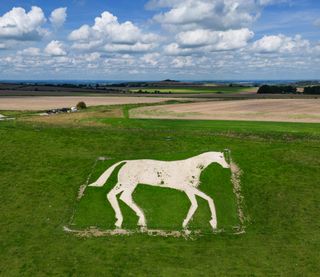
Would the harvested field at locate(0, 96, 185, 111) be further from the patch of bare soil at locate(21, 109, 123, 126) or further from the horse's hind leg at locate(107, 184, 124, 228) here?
the horse's hind leg at locate(107, 184, 124, 228)

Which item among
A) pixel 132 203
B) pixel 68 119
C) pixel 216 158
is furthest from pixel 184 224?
pixel 68 119

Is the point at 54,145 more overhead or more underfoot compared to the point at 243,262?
more overhead

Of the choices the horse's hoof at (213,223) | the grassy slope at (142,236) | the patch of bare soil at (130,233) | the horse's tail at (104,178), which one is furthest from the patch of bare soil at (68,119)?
the horse's hoof at (213,223)

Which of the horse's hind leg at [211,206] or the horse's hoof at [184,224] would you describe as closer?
the horse's hoof at [184,224]

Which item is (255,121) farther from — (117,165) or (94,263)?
(94,263)

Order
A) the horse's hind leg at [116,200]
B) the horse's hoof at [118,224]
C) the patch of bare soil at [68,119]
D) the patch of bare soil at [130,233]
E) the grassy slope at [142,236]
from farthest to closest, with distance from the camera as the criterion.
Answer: the patch of bare soil at [68,119]
the horse's hind leg at [116,200]
the horse's hoof at [118,224]
the patch of bare soil at [130,233]
the grassy slope at [142,236]

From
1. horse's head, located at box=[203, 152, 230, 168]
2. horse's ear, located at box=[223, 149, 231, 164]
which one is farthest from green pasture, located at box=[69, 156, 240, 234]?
horse's ear, located at box=[223, 149, 231, 164]

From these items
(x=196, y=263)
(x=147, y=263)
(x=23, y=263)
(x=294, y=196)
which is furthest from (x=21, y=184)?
(x=294, y=196)

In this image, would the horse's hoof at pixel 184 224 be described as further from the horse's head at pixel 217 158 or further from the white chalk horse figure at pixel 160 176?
the horse's head at pixel 217 158
